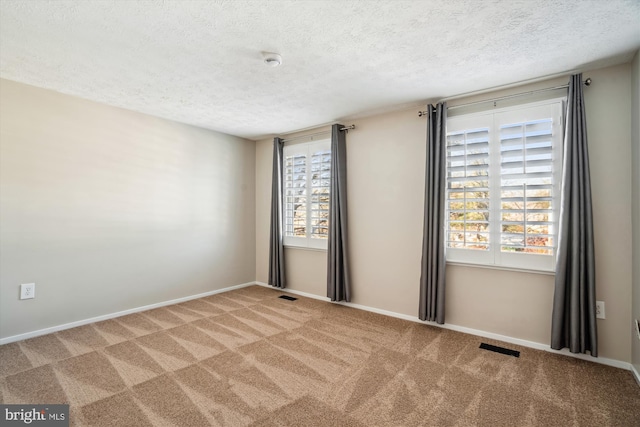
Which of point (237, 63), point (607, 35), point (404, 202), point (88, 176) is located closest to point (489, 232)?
point (404, 202)

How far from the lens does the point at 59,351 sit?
102 inches

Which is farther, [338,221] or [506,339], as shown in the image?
[338,221]

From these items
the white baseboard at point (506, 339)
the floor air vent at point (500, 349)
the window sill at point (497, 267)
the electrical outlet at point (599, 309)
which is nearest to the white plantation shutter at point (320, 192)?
the white baseboard at point (506, 339)

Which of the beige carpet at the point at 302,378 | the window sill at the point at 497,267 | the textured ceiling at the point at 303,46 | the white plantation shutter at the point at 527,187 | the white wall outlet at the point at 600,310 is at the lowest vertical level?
the beige carpet at the point at 302,378

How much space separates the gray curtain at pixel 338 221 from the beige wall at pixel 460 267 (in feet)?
0.38

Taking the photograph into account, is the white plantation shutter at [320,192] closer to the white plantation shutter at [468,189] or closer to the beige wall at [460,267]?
the beige wall at [460,267]

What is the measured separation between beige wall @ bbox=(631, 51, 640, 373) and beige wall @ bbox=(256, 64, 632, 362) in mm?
74

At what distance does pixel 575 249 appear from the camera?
2.43m

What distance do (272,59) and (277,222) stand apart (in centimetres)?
271

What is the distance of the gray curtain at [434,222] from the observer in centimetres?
308

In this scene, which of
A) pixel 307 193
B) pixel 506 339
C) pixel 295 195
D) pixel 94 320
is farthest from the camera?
pixel 295 195

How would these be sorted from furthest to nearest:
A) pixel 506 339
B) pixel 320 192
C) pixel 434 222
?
pixel 320 192 → pixel 434 222 → pixel 506 339

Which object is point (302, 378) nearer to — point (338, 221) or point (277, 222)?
point (338, 221)

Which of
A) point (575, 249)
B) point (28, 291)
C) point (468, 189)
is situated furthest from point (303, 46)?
point (28, 291)
